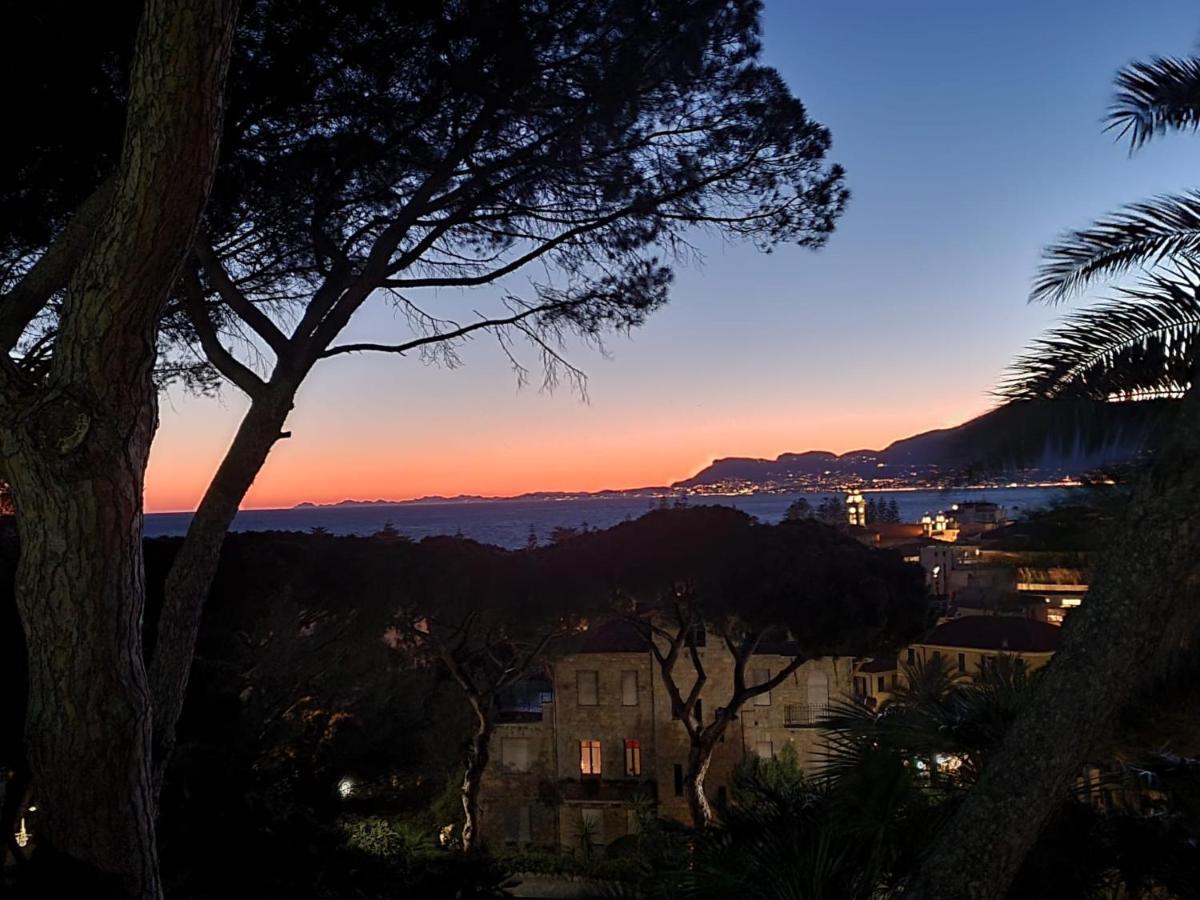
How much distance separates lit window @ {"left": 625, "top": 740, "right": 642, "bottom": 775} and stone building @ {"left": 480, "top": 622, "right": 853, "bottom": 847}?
0.02 m

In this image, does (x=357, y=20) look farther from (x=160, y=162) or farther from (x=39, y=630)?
(x=39, y=630)

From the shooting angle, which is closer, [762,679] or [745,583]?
[745,583]

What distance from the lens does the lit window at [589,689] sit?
602 inches

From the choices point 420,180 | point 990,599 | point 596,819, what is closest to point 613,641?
point 596,819

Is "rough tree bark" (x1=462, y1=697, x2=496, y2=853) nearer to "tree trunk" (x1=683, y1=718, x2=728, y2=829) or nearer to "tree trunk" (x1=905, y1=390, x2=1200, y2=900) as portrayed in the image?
"tree trunk" (x1=683, y1=718, x2=728, y2=829)

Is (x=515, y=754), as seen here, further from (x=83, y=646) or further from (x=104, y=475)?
(x=104, y=475)

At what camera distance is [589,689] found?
15.3 metres

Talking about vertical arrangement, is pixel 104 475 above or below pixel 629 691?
above

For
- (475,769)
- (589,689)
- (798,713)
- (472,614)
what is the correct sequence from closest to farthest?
(472,614), (475,769), (798,713), (589,689)

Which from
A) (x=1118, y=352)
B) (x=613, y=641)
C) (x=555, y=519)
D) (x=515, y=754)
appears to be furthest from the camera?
(x=555, y=519)

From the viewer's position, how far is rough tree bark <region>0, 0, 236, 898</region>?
2.49 metres

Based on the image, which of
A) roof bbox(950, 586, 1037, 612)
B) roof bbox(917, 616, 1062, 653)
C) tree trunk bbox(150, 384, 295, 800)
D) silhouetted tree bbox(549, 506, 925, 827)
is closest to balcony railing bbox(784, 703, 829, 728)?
roof bbox(917, 616, 1062, 653)

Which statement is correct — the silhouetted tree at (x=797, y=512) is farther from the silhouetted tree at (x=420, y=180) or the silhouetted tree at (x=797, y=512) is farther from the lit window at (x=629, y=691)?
the silhouetted tree at (x=420, y=180)

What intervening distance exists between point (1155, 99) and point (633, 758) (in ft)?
43.3
